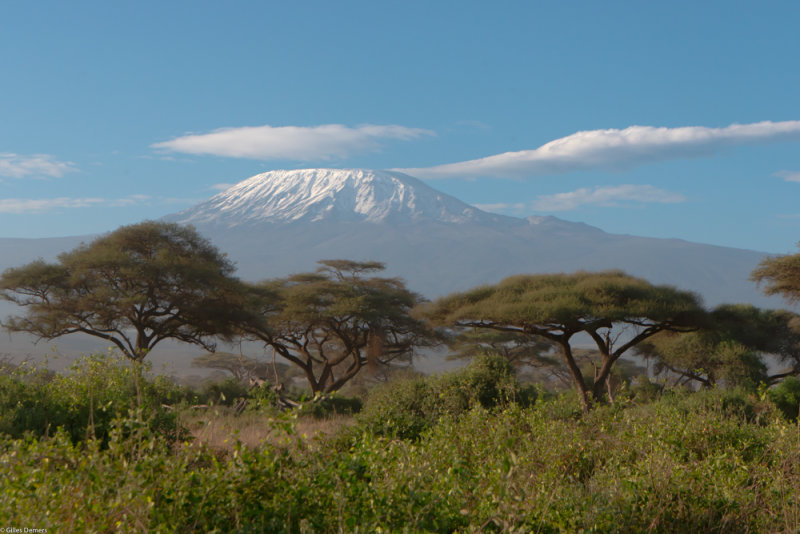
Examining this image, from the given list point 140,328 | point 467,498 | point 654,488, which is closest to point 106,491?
point 467,498

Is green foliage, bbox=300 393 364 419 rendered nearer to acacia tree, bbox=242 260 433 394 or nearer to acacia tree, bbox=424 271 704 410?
acacia tree, bbox=424 271 704 410

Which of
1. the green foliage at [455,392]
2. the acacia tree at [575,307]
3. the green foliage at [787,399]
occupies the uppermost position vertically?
the acacia tree at [575,307]

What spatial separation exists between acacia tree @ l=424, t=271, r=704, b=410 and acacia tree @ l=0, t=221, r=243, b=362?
9.66m

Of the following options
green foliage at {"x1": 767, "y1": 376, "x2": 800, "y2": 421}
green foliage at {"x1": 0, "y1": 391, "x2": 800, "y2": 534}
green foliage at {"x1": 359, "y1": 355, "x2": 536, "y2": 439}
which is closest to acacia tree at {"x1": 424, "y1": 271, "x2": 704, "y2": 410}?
green foliage at {"x1": 767, "y1": 376, "x2": 800, "y2": 421}

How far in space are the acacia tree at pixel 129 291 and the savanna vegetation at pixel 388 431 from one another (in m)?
0.09

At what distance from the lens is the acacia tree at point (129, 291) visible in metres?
25.8

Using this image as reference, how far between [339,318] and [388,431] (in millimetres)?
18518

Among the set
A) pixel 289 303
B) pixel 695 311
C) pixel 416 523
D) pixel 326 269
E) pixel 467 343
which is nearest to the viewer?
pixel 416 523

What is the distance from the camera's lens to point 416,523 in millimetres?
4336

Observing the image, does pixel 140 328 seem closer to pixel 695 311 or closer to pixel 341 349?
pixel 341 349

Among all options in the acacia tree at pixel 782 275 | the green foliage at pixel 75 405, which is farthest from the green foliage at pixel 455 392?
the acacia tree at pixel 782 275

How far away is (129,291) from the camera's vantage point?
25984 millimetres

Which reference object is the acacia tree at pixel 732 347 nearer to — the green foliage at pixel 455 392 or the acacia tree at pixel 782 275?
the acacia tree at pixel 782 275

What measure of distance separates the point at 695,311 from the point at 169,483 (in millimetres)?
18753
